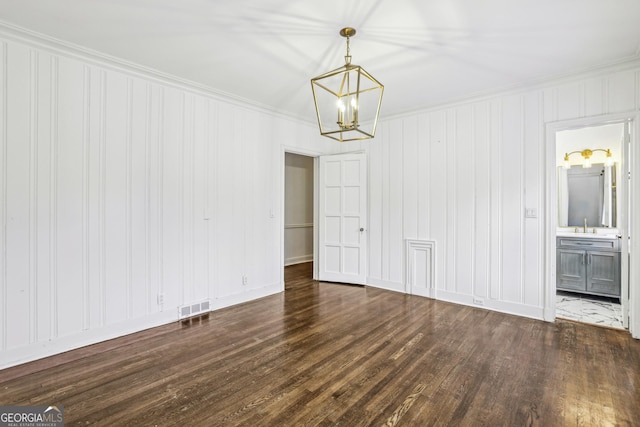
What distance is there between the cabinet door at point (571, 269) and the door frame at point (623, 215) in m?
1.42

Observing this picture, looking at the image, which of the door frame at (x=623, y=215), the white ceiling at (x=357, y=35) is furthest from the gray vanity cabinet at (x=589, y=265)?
the white ceiling at (x=357, y=35)

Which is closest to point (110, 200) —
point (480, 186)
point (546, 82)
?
point (480, 186)

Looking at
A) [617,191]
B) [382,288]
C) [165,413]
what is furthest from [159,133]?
[617,191]

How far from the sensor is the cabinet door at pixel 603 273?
14.6 feet

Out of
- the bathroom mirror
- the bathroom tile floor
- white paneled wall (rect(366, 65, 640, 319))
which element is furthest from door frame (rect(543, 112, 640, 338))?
the bathroom mirror

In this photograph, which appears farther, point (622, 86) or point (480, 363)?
point (622, 86)

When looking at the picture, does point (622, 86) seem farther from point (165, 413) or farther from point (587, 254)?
point (165, 413)

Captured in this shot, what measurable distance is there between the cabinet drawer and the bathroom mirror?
66 cm

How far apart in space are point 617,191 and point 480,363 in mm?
4273

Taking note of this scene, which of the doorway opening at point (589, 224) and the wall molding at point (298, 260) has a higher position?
the doorway opening at point (589, 224)

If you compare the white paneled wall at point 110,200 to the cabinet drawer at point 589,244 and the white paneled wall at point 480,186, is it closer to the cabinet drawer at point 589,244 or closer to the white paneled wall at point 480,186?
the white paneled wall at point 480,186

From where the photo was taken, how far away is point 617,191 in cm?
488

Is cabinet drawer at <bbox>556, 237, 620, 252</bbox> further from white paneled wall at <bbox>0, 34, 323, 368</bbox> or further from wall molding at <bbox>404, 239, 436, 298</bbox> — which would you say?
white paneled wall at <bbox>0, 34, 323, 368</bbox>

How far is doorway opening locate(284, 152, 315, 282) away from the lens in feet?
23.9
